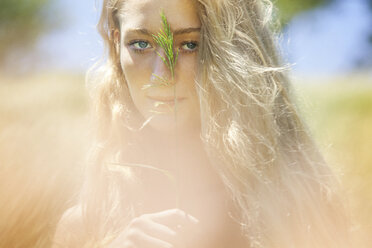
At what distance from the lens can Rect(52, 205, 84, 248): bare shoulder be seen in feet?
4.07

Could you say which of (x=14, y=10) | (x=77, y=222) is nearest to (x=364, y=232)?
(x=77, y=222)

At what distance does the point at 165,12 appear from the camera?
106 cm

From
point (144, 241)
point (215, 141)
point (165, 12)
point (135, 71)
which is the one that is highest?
point (165, 12)

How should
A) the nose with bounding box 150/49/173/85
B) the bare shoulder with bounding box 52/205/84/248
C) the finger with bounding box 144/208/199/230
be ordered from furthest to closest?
the bare shoulder with bounding box 52/205/84/248 → the nose with bounding box 150/49/173/85 → the finger with bounding box 144/208/199/230

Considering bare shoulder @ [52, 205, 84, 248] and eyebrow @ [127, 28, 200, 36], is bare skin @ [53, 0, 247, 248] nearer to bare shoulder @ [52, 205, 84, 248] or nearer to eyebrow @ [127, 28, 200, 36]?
eyebrow @ [127, 28, 200, 36]

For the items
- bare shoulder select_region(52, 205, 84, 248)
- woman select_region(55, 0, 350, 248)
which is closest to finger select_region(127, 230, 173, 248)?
woman select_region(55, 0, 350, 248)

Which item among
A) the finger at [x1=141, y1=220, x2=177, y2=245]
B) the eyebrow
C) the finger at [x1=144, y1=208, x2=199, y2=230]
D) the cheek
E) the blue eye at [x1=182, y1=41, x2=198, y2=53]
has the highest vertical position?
the eyebrow

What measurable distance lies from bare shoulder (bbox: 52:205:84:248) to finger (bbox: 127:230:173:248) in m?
0.42

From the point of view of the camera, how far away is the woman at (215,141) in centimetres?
111

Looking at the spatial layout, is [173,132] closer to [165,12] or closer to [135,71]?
[135,71]

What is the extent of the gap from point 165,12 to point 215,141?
383 millimetres

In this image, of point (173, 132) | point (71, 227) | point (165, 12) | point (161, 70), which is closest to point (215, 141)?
point (173, 132)

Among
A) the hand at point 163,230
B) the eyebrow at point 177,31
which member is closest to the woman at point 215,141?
the eyebrow at point 177,31

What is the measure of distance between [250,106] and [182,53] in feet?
0.82
